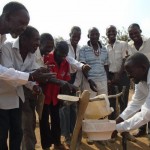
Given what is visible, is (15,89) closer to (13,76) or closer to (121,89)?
(13,76)

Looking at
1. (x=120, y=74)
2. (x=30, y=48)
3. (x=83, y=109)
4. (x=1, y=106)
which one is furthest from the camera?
(x=120, y=74)

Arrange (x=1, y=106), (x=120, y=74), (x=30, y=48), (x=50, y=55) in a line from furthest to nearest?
(x=120, y=74) < (x=50, y=55) < (x=30, y=48) < (x=1, y=106)

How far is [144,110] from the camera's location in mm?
3324

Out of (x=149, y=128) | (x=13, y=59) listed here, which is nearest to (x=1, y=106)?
(x=13, y=59)

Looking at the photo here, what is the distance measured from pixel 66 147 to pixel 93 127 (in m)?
2.18

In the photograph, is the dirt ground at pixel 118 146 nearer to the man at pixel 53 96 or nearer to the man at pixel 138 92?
the man at pixel 53 96

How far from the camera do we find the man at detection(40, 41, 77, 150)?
4.71m

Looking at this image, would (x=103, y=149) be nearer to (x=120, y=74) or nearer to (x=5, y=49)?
(x=120, y=74)

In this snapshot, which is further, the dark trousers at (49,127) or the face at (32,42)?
the dark trousers at (49,127)

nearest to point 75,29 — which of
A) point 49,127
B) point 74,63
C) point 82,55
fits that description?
point 82,55

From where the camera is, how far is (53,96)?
4.72 metres

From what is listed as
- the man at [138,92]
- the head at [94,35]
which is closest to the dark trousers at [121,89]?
the head at [94,35]

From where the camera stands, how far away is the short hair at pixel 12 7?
10.2 ft

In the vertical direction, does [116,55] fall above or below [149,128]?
above
